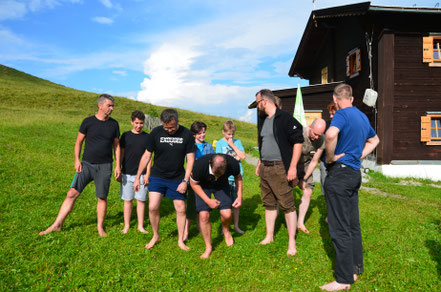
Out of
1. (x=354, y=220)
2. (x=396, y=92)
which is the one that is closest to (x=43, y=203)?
(x=354, y=220)

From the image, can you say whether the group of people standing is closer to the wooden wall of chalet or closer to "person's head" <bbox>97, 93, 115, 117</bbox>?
"person's head" <bbox>97, 93, 115, 117</bbox>

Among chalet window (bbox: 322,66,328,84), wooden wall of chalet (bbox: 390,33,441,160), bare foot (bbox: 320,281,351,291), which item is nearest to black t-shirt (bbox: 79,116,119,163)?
bare foot (bbox: 320,281,351,291)

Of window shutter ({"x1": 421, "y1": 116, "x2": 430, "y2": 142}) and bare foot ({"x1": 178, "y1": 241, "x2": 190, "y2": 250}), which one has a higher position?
window shutter ({"x1": 421, "y1": 116, "x2": 430, "y2": 142})

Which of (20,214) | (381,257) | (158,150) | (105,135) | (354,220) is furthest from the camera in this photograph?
(20,214)

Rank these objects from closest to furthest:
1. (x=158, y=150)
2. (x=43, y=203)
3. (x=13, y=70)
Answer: (x=158, y=150) < (x=43, y=203) < (x=13, y=70)

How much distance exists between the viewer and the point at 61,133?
1655cm

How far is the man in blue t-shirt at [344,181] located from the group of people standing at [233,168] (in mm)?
11

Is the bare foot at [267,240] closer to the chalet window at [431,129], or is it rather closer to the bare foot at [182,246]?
the bare foot at [182,246]

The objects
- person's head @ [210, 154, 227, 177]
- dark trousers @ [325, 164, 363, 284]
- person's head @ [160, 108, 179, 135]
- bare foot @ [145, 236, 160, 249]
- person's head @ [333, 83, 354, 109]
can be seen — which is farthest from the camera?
bare foot @ [145, 236, 160, 249]

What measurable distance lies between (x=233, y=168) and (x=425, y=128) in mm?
11110

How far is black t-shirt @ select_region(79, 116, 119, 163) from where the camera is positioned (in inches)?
196

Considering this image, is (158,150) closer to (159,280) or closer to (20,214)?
(159,280)

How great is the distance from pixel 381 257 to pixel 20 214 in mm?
6501

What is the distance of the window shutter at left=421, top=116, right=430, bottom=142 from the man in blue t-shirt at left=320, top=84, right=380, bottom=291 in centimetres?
1049
